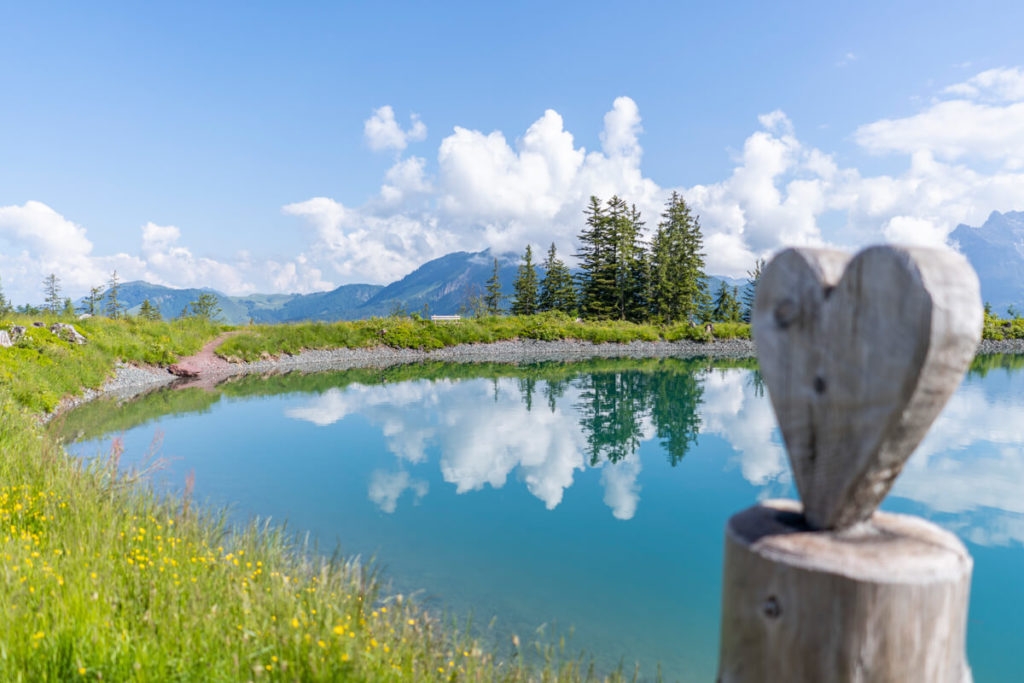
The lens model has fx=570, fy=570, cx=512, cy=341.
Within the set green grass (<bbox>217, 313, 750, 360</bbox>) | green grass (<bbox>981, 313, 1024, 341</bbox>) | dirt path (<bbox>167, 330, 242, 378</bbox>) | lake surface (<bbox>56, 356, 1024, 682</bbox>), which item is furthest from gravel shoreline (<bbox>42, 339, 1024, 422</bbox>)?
lake surface (<bbox>56, 356, 1024, 682</bbox>)

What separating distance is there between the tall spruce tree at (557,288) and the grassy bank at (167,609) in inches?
1744

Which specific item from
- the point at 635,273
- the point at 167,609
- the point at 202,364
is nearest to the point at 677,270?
the point at 635,273

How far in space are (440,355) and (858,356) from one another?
103 ft

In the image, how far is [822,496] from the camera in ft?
4.52

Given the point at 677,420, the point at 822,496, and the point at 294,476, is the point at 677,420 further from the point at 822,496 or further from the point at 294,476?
the point at 822,496

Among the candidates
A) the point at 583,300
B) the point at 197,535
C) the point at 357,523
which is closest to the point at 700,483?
the point at 357,523

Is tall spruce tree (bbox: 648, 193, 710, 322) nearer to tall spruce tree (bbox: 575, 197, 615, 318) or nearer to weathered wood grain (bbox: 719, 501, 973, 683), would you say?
tall spruce tree (bbox: 575, 197, 615, 318)

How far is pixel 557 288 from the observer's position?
50000 millimetres

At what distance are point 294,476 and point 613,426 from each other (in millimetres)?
7409

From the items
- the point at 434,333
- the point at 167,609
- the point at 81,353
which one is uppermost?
the point at 434,333

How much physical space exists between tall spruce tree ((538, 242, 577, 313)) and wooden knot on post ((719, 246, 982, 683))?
47.5 metres

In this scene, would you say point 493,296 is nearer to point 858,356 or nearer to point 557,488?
point 557,488

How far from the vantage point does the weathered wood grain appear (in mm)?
1188

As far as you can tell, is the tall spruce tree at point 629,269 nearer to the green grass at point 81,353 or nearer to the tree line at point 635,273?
the tree line at point 635,273
